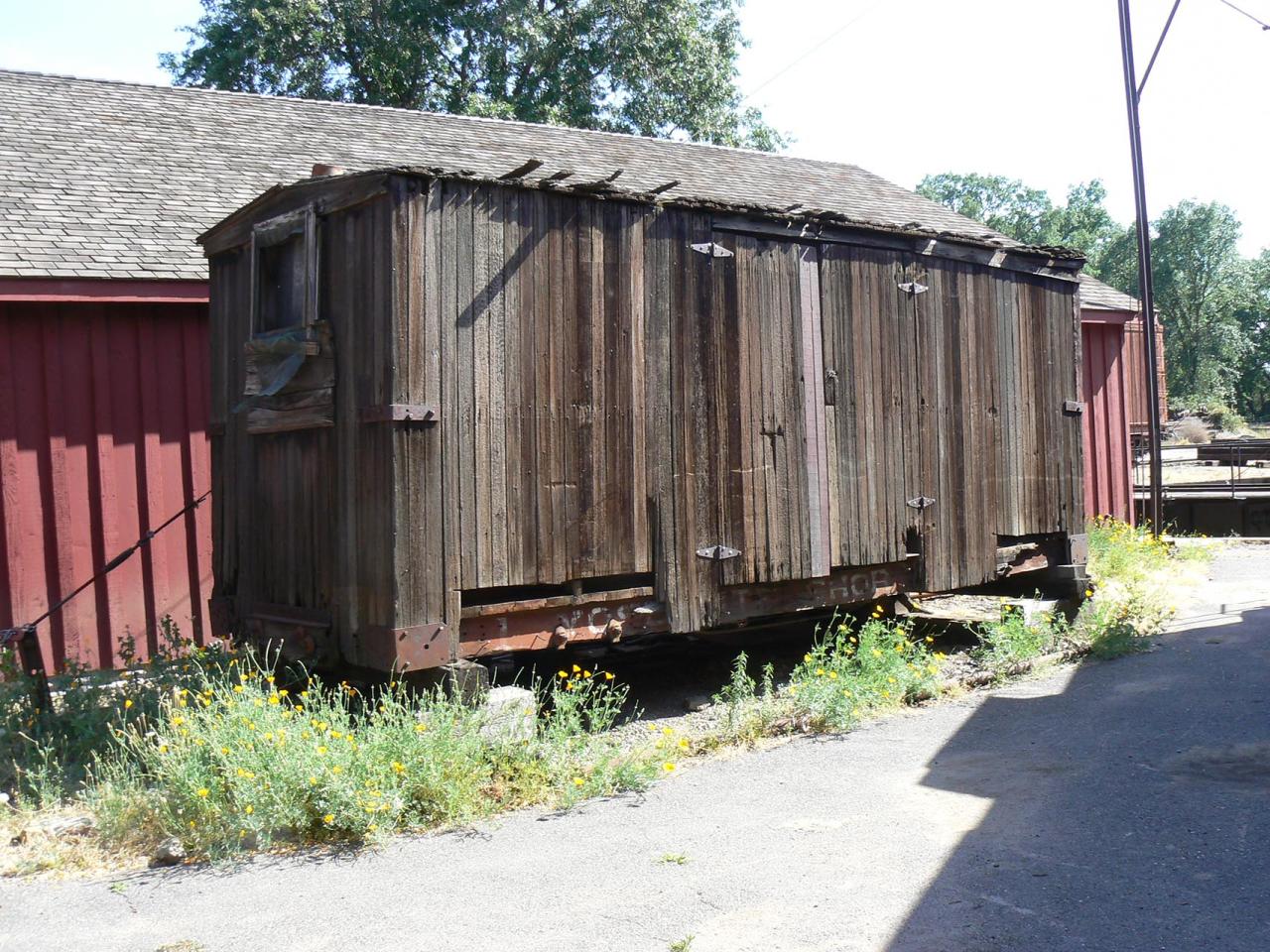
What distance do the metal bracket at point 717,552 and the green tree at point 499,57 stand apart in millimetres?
18480

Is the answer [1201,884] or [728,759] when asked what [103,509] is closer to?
[728,759]

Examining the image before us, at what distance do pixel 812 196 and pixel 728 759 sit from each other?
10.6 m

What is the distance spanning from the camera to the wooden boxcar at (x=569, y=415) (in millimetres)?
6188

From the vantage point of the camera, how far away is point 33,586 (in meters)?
8.67

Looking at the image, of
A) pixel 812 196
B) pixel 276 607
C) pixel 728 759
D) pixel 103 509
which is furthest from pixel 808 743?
pixel 812 196

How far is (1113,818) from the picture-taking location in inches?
196

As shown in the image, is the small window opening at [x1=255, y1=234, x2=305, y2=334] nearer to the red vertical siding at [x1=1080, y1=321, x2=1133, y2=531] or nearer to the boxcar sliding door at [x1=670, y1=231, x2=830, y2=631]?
the boxcar sliding door at [x1=670, y1=231, x2=830, y2=631]

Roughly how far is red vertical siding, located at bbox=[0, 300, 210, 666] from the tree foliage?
5976 cm

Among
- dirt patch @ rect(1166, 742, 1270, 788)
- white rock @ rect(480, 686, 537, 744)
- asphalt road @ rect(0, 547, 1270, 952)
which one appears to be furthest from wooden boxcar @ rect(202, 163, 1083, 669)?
dirt patch @ rect(1166, 742, 1270, 788)

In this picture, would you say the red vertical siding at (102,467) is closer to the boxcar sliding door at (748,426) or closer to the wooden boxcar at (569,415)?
the wooden boxcar at (569,415)

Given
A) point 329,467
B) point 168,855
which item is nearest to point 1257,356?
point 329,467

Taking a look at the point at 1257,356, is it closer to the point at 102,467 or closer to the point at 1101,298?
the point at 1101,298

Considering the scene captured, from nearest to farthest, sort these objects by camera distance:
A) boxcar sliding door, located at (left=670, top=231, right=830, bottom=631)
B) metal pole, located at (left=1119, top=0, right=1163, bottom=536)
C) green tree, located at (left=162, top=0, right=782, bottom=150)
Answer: boxcar sliding door, located at (left=670, top=231, right=830, bottom=631) < metal pole, located at (left=1119, top=0, right=1163, bottom=536) < green tree, located at (left=162, top=0, right=782, bottom=150)

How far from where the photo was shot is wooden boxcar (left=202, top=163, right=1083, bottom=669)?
6.19 metres
